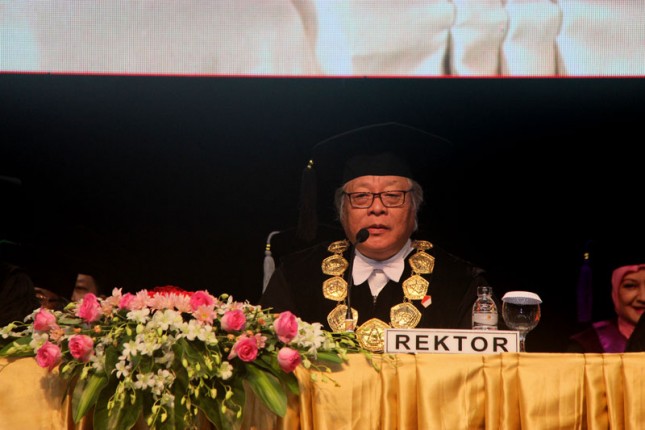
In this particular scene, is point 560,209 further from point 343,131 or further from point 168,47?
point 168,47

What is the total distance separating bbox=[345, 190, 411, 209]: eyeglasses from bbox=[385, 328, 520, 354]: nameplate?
1.48 meters

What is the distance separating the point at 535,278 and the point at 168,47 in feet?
6.87

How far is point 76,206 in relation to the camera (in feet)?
15.4

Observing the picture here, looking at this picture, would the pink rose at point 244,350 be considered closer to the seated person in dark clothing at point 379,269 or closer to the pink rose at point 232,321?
the pink rose at point 232,321

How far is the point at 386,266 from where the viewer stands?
391 cm

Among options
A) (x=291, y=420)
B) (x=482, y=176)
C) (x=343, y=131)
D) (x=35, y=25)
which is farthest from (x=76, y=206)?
(x=291, y=420)

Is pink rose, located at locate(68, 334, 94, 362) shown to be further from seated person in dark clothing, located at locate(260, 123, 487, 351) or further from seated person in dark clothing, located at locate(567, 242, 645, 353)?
seated person in dark clothing, located at locate(567, 242, 645, 353)

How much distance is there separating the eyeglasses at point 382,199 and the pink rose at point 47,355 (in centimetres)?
187

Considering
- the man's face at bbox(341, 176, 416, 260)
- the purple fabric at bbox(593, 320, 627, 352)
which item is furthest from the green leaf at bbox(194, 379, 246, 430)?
the purple fabric at bbox(593, 320, 627, 352)

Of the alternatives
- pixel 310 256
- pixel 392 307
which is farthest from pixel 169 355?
pixel 310 256

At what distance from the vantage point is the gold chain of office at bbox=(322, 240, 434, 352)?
143 inches

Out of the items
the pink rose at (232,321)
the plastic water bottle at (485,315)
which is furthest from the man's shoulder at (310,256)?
the pink rose at (232,321)

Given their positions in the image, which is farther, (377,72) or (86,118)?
(86,118)

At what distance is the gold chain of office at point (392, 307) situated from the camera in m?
3.64
